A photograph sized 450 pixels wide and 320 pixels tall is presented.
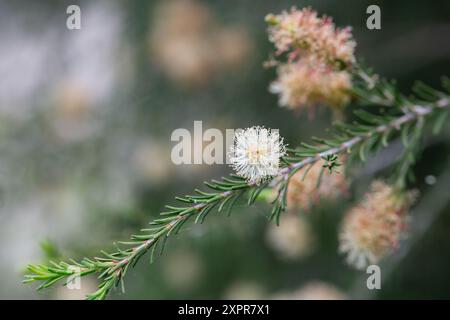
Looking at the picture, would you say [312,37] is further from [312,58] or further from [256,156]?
[256,156]

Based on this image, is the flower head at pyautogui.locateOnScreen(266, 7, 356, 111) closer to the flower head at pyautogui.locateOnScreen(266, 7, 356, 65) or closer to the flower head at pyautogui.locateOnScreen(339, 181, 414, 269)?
the flower head at pyautogui.locateOnScreen(266, 7, 356, 65)

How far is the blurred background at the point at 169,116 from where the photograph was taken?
1702 mm

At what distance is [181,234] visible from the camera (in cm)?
120

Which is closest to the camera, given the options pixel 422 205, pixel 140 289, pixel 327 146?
pixel 327 146

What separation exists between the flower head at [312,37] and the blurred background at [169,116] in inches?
32.9

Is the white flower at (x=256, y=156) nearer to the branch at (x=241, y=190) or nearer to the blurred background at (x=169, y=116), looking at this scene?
the branch at (x=241, y=190)

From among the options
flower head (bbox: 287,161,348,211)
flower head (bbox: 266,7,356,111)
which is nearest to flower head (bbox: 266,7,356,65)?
flower head (bbox: 266,7,356,111)

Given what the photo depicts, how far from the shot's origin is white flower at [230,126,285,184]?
2.12 feet

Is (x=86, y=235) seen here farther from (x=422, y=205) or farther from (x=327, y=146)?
(x=327, y=146)

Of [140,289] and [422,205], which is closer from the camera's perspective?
[422,205]

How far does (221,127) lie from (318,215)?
1.45 feet

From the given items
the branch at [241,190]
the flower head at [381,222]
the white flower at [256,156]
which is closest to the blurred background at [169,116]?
the flower head at [381,222]
